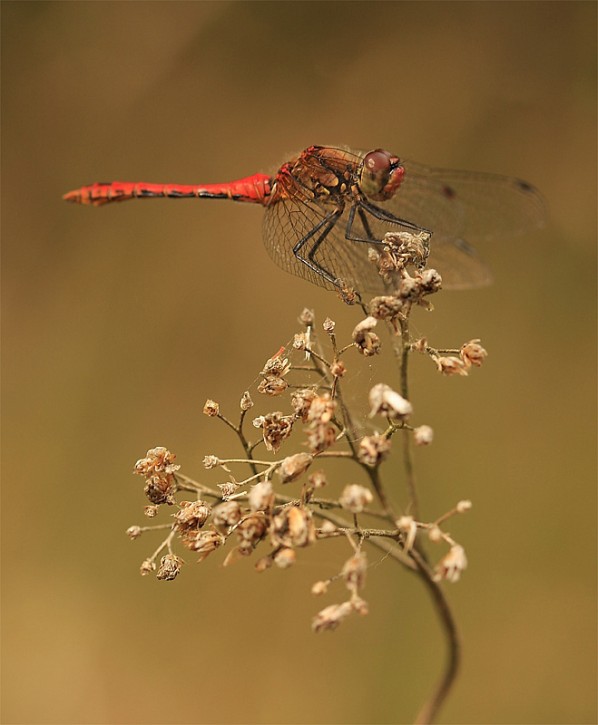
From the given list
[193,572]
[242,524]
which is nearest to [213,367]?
[193,572]

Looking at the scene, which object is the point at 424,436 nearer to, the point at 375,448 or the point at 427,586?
the point at 375,448

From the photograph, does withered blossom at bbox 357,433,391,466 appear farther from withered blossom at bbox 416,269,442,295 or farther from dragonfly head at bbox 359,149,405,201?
dragonfly head at bbox 359,149,405,201

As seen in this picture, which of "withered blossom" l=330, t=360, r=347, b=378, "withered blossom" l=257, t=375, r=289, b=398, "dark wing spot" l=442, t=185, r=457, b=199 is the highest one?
"dark wing spot" l=442, t=185, r=457, b=199

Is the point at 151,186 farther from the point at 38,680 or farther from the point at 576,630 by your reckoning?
the point at 576,630

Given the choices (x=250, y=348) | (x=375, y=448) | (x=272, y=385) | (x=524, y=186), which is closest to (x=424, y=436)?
(x=375, y=448)

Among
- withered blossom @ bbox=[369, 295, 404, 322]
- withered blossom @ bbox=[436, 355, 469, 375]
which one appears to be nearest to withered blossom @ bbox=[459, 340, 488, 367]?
withered blossom @ bbox=[436, 355, 469, 375]

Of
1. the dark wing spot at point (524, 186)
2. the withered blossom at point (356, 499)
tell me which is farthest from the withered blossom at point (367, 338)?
the dark wing spot at point (524, 186)
